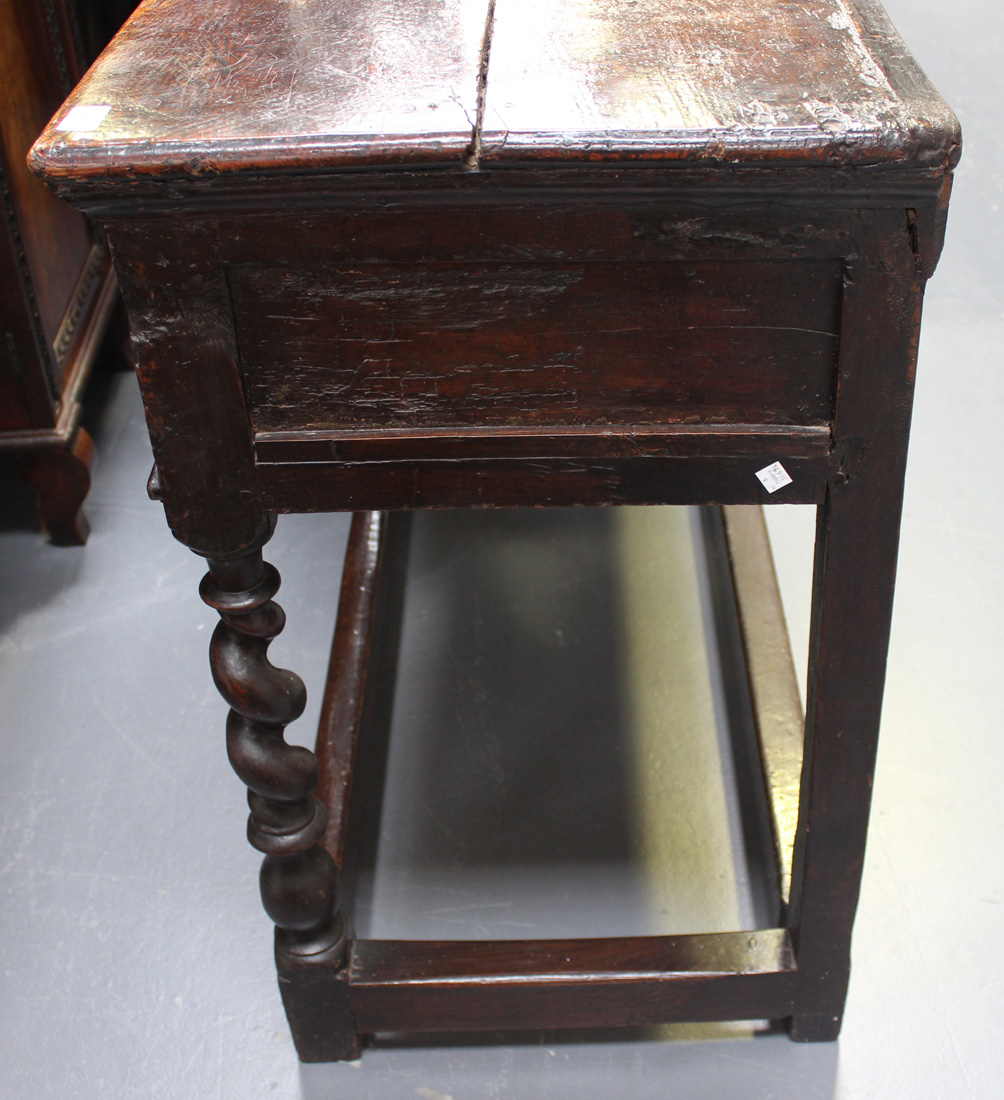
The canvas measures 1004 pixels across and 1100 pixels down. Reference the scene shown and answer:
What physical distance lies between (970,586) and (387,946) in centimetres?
105

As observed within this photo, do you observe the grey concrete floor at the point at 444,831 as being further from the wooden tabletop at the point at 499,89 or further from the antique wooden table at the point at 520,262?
the wooden tabletop at the point at 499,89

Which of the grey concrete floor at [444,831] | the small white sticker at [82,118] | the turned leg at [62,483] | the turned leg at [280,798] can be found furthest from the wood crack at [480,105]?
the turned leg at [62,483]

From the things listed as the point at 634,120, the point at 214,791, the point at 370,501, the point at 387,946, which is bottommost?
the point at 214,791

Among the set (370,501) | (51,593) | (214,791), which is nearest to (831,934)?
(370,501)

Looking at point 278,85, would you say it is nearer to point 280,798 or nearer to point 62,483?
point 280,798

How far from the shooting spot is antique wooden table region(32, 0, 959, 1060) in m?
0.83

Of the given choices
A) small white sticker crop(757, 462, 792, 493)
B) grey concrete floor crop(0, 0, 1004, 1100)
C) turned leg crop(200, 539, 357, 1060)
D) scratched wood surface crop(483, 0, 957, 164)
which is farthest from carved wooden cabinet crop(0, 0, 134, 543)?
Result: small white sticker crop(757, 462, 792, 493)

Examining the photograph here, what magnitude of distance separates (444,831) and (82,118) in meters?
0.95

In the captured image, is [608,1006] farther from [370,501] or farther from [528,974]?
[370,501]

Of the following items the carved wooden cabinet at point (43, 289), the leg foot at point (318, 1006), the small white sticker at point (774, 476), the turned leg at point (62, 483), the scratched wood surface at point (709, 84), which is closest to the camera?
the scratched wood surface at point (709, 84)

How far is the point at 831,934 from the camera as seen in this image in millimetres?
1226

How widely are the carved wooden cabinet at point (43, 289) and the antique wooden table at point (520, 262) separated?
76 cm

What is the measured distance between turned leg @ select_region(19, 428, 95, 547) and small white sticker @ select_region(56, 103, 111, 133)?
1101mm

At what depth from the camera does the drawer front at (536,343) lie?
896mm
